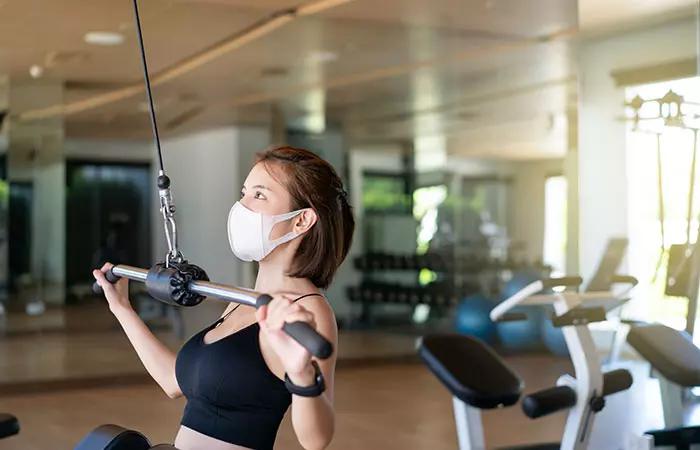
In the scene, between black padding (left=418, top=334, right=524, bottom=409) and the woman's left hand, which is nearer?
the woman's left hand

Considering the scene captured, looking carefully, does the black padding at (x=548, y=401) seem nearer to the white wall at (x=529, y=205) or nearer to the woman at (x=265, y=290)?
the woman at (x=265, y=290)

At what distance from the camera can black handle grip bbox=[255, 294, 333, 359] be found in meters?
0.81

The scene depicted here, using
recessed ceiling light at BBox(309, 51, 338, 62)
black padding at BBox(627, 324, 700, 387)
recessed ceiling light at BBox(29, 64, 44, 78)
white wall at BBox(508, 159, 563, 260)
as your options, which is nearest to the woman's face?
black padding at BBox(627, 324, 700, 387)

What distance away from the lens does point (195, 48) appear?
5.63 m

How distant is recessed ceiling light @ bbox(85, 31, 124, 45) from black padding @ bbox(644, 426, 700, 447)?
379cm

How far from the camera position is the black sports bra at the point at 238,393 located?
4.29ft

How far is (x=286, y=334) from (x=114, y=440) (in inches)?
24.3

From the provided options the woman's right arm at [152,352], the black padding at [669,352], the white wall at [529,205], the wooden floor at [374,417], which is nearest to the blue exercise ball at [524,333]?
the wooden floor at [374,417]

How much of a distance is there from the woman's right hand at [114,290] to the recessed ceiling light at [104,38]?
13.4 ft

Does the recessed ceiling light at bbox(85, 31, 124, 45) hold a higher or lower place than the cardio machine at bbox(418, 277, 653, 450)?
higher

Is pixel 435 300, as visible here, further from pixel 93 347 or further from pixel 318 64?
pixel 93 347

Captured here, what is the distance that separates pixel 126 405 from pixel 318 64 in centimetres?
291

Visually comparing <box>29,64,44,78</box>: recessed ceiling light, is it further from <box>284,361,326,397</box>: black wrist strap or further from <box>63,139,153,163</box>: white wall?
<box>284,361,326,397</box>: black wrist strap

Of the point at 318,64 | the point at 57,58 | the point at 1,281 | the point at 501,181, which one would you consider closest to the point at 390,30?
the point at 318,64
